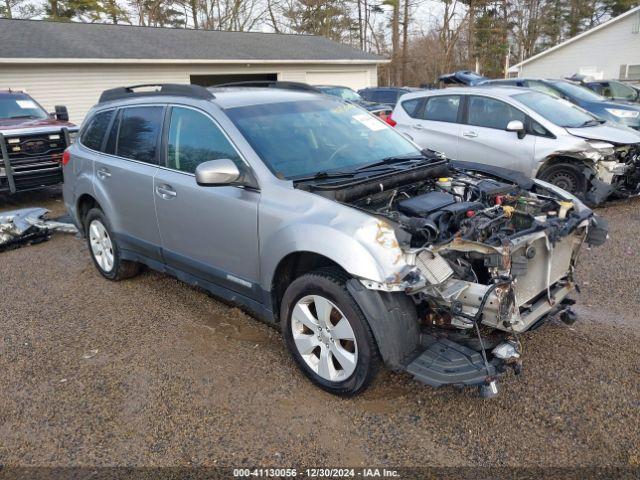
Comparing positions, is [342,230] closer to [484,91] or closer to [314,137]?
[314,137]

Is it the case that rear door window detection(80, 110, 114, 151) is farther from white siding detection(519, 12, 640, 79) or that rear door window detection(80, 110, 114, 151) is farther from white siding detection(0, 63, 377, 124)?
white siding detection(519, 12, 640, 79)

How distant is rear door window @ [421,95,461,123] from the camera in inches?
319

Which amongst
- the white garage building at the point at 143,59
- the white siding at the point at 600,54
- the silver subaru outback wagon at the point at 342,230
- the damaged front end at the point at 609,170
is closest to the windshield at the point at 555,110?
the damaged front end at the point at 609,170

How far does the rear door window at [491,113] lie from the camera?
7.46m

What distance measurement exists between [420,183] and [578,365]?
1603 millimetres

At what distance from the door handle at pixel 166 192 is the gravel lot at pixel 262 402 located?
1.08 metres

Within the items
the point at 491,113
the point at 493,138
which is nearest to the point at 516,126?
the point at 493,138

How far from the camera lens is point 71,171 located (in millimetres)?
5531

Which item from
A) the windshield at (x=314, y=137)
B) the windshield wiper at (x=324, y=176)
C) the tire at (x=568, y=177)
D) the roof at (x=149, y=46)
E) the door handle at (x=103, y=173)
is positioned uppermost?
the roof at (x=149, y=46)

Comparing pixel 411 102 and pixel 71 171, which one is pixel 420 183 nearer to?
pixel 71 171

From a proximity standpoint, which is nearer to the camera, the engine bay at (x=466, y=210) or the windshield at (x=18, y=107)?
the engine bay at (x=466, y=210)

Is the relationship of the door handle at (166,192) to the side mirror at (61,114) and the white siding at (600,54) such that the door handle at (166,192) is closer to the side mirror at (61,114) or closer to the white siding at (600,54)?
the side mirror at (61,114)

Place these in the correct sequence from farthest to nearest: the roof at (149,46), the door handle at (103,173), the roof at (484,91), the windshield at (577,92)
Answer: the roof at (149,46)
the windshield at (577,92)
the roof at (484,91)
the door handle at (103,173)

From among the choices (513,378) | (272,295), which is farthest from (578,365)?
(272,295)
